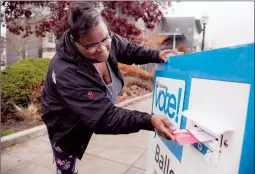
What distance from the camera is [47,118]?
74.0 inches

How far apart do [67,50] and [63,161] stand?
924 mm

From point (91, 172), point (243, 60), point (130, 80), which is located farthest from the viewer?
point (130, 80)

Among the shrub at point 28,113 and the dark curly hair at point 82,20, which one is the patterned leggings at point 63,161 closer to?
the dark curly hair at point 82,20

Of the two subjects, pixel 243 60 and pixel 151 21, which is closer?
pixel 243 60

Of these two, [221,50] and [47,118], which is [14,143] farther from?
[221,50]

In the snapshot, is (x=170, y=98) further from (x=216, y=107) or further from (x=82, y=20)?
(x=82, y=20)

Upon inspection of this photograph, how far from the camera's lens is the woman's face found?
144cm

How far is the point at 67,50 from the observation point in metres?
1.60

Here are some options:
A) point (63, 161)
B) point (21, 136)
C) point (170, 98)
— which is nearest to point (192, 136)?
point (170, 98)

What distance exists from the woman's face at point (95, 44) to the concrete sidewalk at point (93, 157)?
2.02 metres

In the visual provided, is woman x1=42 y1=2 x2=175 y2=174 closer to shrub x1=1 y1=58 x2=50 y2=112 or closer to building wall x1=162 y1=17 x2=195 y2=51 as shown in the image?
shrub x1=1 y1=58 x2=50 y2=112

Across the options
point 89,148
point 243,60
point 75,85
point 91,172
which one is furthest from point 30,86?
point 243,60

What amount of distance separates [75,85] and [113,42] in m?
0.56

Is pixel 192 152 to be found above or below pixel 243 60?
below
